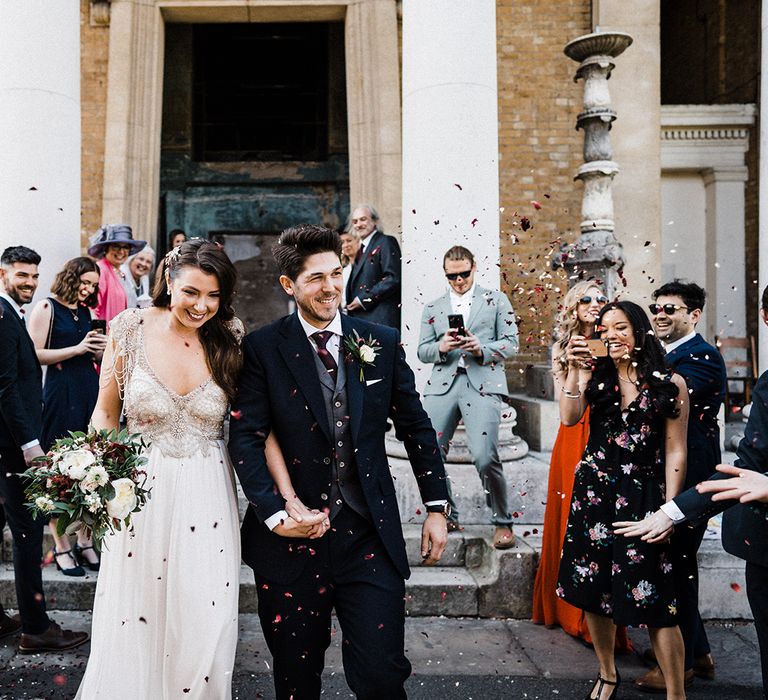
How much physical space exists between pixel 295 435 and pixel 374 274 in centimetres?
355

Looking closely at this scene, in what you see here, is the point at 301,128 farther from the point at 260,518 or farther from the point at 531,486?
the point at 260,518

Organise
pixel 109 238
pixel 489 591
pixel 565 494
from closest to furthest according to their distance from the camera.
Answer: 1. pixel 565 494
2. pixel 489 591
3. pixel 109 238

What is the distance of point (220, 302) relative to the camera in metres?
3.03

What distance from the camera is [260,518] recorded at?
266 cm

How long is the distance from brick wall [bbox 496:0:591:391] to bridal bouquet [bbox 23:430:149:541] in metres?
7.39

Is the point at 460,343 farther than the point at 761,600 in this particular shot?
Yes

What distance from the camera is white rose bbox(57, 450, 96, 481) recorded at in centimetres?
265

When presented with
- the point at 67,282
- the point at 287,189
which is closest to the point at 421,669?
the point at 67,282

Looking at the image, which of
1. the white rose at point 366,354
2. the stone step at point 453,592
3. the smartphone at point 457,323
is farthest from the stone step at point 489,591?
the white rose at point 366,354

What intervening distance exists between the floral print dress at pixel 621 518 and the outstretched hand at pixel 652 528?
229 mm

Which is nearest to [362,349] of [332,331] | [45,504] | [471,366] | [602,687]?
[332,331]

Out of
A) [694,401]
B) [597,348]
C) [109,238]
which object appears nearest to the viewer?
[597,348]

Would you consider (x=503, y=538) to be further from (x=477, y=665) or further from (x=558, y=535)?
(x=477, y=665)

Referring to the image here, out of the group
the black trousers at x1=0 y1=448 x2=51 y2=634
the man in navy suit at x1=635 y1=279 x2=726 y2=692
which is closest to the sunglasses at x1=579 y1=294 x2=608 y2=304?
the man in navy suit at x1=635 y1=279 x2=726 y2=692
